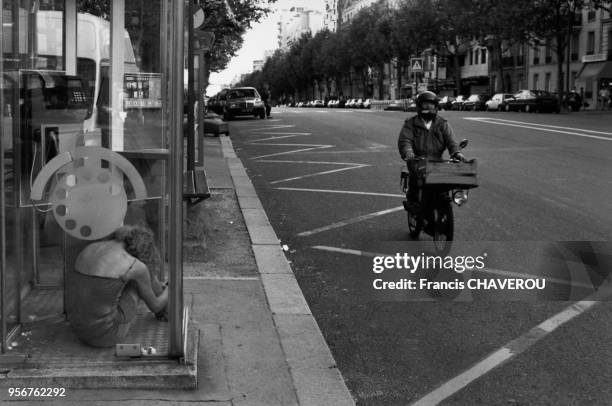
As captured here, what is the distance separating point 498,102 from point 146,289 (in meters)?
56.8

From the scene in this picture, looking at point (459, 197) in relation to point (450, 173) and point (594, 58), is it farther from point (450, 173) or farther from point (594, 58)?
point (594, 58)

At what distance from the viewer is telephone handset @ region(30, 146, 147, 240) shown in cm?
430

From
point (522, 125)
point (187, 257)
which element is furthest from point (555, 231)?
point (522, 125)

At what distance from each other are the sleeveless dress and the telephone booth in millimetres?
77

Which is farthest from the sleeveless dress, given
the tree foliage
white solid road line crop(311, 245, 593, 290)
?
the tree foliage

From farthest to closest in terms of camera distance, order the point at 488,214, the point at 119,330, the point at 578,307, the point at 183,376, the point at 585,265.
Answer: the point at 488,214, the point at 585,265, the point at 578,307, the point at 119,330, the point at 183,376

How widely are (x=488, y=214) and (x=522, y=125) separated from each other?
1834cm

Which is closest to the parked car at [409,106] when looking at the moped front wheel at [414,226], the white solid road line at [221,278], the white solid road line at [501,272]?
the moped front wheel at [414,226]

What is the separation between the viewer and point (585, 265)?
740 centimetres

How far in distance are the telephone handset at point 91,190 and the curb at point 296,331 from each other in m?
1.30

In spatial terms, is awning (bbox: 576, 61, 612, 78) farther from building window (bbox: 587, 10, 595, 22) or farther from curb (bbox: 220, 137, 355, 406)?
curb (bbox: 220, 137, 355, 406)

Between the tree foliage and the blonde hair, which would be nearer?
the blonde hair

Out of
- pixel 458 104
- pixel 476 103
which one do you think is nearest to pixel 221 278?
pixel 476 103

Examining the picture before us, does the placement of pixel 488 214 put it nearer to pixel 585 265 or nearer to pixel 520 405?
pixel 585 265
